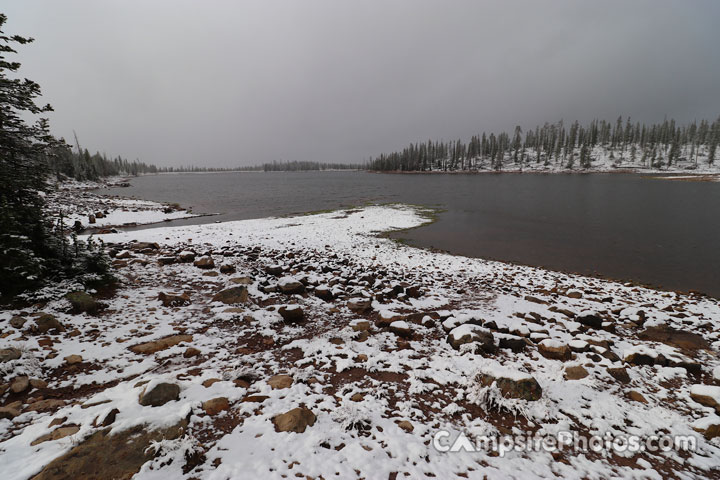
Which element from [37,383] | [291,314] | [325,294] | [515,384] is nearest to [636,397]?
[515,384]

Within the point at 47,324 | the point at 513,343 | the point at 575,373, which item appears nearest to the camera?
the point at 575,373

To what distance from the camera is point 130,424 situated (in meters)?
4.21

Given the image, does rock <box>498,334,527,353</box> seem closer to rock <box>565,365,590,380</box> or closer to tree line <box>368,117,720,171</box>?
rock <box>565,365,590,380</box>

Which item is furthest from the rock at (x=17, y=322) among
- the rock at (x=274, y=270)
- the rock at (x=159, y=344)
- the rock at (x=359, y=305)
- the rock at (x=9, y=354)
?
the rock at (x=359, y=305)

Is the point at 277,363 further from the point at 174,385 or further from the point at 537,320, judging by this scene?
the point at 537,320

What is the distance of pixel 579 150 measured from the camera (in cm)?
15850

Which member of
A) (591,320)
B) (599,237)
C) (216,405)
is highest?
(216,405)

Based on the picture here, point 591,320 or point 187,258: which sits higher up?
point 187,258

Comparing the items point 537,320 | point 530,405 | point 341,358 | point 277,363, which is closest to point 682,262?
point 537,320

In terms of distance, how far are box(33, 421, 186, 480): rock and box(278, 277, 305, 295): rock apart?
22.7ft

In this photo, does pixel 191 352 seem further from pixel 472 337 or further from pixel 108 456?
pixel 472 337

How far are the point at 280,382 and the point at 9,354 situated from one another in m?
5.70

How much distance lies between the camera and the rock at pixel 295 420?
4617 mm

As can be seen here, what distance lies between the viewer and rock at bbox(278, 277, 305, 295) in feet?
36.4
